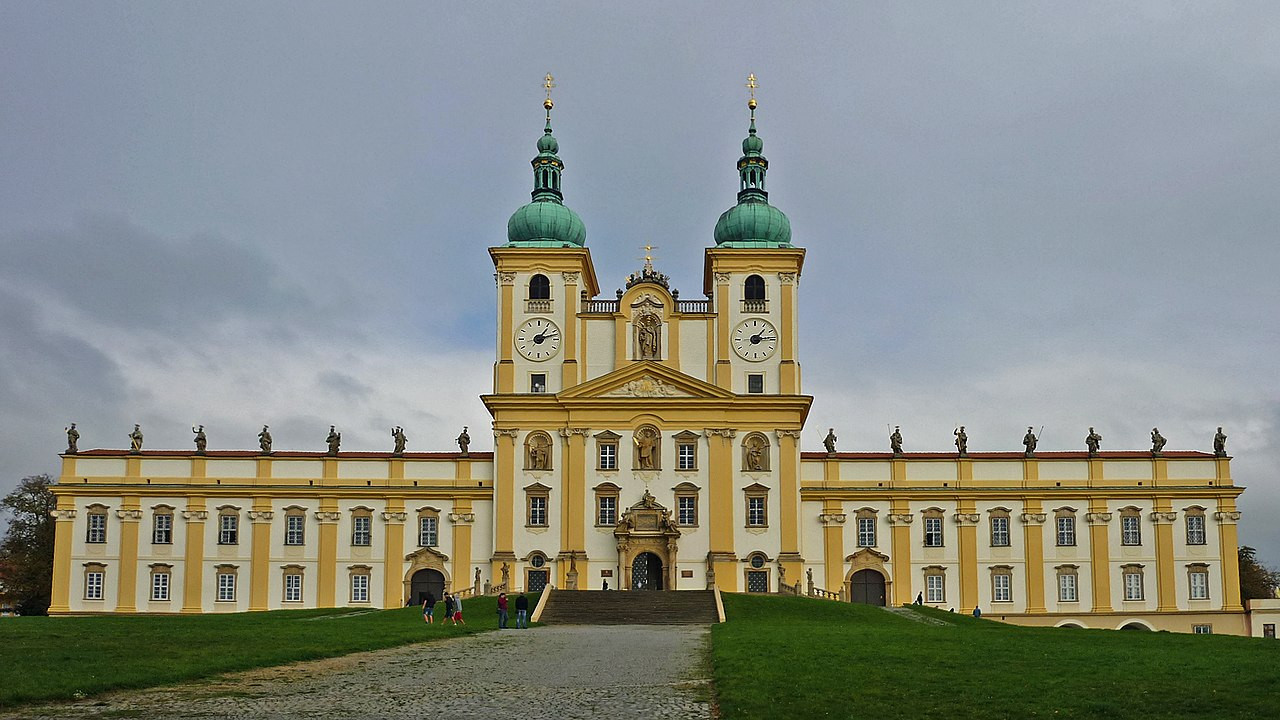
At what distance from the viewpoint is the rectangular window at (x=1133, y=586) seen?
60.2 meters

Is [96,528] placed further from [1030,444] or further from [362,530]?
[1030,444]

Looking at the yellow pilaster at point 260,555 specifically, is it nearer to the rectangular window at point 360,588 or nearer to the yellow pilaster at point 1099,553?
the rectangular window at point 360,588

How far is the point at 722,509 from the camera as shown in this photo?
57.0 m

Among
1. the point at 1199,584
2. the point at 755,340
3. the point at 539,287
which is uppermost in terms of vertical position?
the point at 539,287

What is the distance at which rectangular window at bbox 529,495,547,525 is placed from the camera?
57.8m

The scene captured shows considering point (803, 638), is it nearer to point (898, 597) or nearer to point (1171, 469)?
point (898, 597)

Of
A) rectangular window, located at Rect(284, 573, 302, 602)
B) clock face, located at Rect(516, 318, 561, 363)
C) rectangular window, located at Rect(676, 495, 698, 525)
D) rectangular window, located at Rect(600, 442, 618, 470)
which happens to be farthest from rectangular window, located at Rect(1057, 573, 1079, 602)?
rectangular window, located at Rect(284, 573, 302, 602)

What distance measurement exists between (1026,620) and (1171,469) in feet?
32.8

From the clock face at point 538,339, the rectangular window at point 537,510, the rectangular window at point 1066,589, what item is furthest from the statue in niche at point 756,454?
the rectangular window at point 1066,589

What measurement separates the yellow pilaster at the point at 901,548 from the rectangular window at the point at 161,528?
3264 cm

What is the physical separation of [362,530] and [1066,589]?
31947mm

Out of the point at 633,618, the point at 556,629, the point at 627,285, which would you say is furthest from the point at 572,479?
the point at 556,629

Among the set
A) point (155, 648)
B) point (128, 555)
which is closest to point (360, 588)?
point (128, 555)

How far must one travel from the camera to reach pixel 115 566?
59875 millimetres
